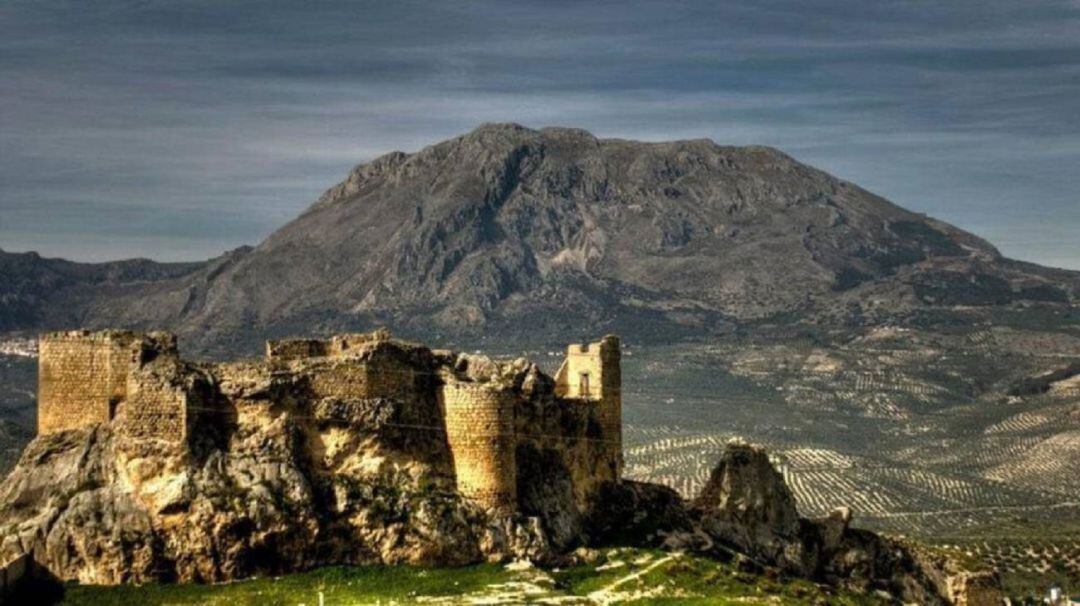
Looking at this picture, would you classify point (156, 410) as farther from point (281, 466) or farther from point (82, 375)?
point (281, 466)

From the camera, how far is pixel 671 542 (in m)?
73.3

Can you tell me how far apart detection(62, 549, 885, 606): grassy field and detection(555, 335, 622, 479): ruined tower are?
24.5ft

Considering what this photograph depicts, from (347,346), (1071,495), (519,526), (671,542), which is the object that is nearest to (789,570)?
(671,542)

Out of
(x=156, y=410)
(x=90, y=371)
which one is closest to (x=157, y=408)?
(x=156, y=410)

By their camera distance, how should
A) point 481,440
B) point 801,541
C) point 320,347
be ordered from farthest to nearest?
point 801,541 < point 320,347 < point 481,440

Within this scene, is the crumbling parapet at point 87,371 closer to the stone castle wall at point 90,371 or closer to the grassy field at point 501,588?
the stone castle wall at point 90,371

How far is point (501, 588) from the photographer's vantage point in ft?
206

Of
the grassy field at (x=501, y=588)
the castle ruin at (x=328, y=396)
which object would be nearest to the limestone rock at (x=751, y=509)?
the grassy field at (x=501, y=588)

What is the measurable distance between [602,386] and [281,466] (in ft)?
60.1

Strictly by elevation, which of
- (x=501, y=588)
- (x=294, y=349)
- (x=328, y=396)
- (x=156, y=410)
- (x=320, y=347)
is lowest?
(x=501, y=588)

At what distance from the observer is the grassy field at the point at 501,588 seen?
195 ft

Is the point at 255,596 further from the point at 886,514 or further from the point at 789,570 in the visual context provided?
the point at 886,514

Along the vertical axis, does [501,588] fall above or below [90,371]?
below

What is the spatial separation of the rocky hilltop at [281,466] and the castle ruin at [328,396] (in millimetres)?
72
